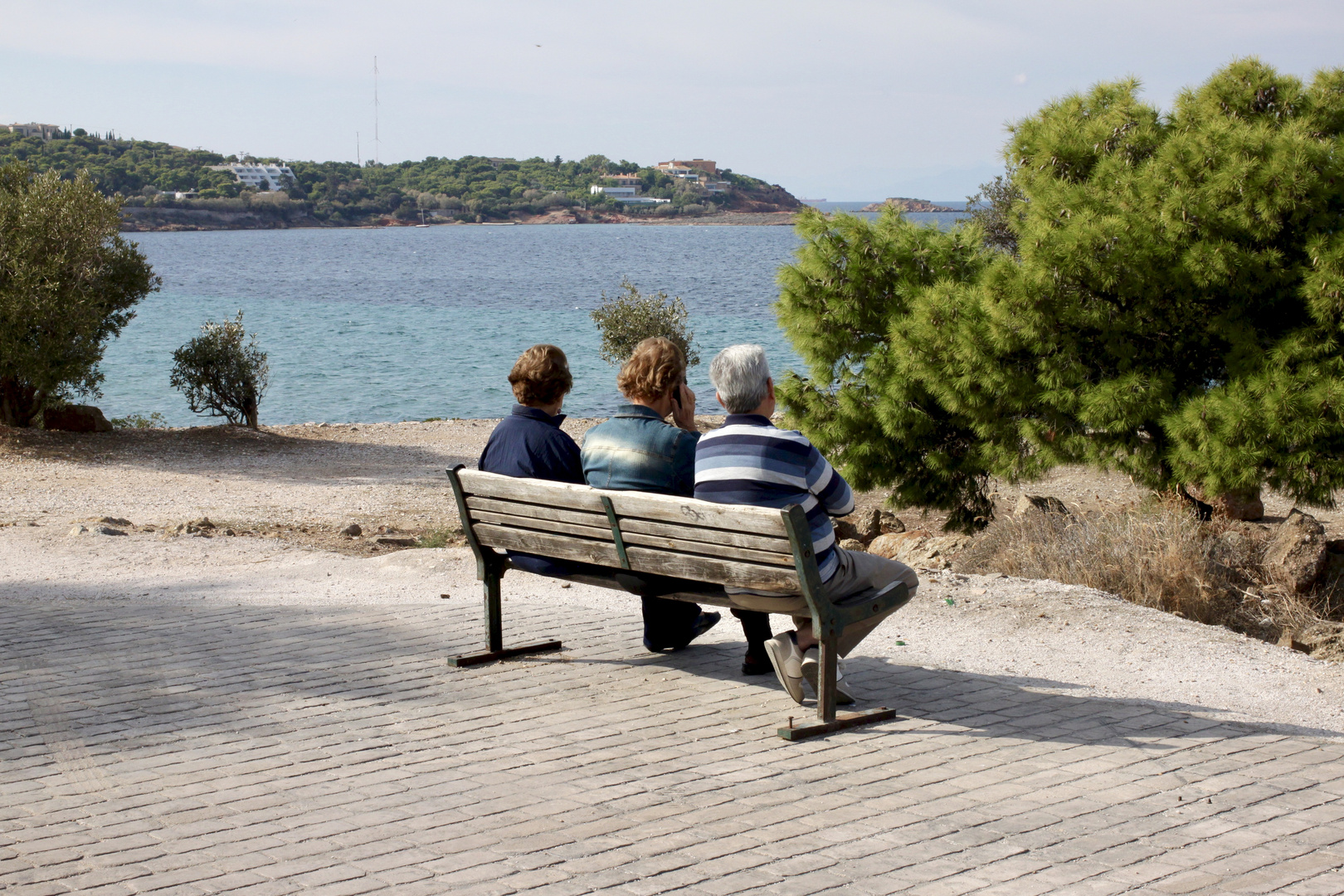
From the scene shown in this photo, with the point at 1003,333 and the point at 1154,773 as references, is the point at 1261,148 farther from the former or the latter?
the point at 1154,773

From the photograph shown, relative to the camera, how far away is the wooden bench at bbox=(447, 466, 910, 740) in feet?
13.7

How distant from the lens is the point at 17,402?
631 inches

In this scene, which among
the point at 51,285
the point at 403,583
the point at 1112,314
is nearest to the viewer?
the point at 403,583

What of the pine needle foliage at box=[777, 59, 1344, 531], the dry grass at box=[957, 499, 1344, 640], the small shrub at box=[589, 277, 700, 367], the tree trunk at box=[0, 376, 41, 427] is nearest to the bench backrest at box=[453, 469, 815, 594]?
the dry grass at box=[957, 499, 1344, 640]

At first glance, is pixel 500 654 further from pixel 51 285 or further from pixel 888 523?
pixel 51 285

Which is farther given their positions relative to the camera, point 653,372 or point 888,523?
point 888,523

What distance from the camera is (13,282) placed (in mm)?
14789

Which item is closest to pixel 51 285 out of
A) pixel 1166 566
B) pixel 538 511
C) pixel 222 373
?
pixel 222 373

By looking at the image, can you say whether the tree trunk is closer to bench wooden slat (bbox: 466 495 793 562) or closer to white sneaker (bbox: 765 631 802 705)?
bench wooden slat (bbox: 466 495 793 562)

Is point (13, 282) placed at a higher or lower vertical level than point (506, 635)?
higher

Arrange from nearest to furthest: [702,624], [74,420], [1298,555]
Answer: [702,624] < [1298,555] < [74,420]

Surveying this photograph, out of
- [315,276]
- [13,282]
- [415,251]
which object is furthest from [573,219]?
[13,282]

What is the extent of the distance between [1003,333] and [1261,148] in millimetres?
2243

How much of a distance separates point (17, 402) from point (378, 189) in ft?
481
